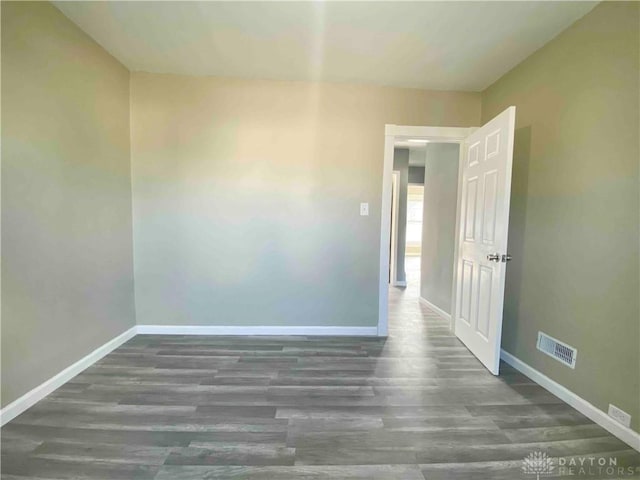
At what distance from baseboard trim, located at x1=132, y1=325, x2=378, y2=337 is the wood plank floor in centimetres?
37

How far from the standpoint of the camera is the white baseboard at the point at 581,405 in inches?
59.4

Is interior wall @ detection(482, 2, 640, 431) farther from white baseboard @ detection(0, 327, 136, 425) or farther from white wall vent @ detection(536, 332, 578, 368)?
white baseboard @ detection(0, 327, 136, 425)

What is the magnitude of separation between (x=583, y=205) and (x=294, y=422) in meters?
2.21

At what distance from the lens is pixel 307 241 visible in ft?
9.28

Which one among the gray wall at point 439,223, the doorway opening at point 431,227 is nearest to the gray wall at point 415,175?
the doorway opening at point 431,227

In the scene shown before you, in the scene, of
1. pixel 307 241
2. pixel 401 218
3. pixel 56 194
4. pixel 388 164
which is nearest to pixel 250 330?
pixel 307 241

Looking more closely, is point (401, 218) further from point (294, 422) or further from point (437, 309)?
point (294, 422)

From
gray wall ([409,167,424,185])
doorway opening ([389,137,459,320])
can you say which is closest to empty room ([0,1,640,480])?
doorway opening ([389,137,459,320])

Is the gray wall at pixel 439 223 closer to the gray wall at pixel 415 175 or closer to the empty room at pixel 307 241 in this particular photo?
the empty room at pixel 307 241

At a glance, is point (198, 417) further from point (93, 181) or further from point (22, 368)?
point (93, 181)

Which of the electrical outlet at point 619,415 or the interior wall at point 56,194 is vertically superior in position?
the interior wall at point 56,194

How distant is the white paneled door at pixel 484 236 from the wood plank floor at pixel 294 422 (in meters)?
0.33

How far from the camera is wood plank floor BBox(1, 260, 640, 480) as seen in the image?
1349mm

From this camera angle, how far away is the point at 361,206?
2826mm
